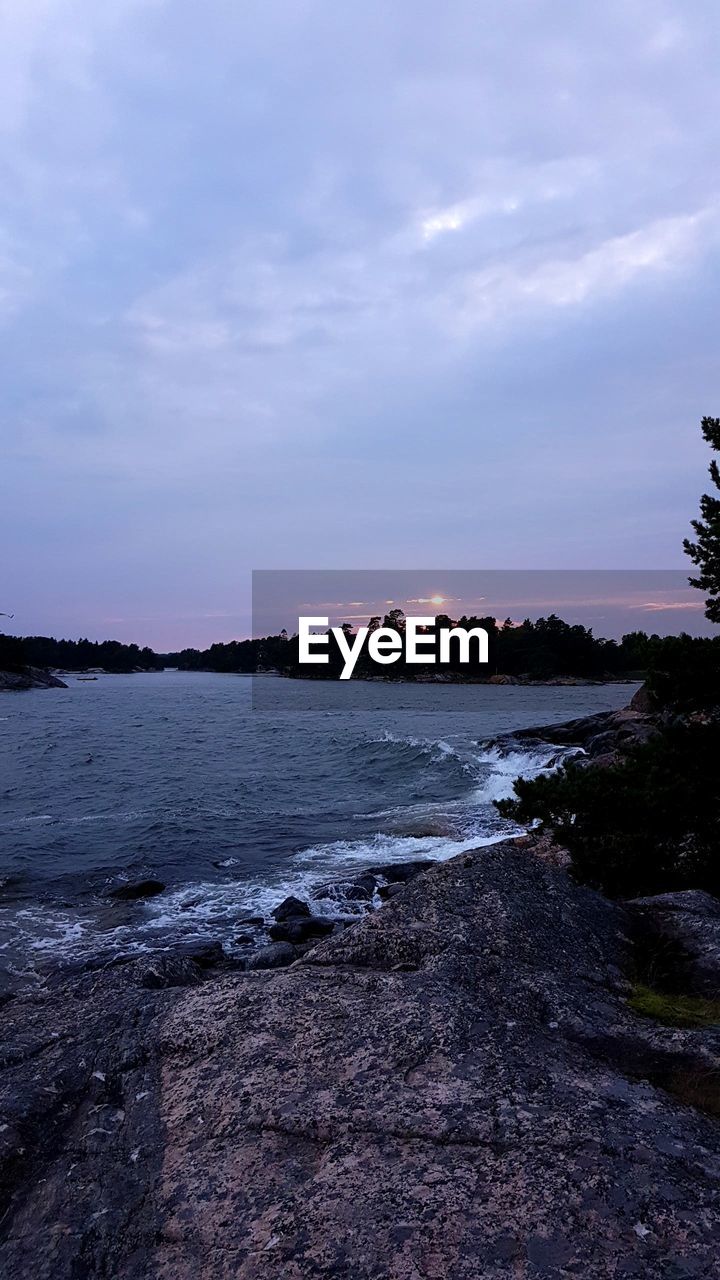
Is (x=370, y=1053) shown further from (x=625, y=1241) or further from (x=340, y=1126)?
(x=625, y=1241)

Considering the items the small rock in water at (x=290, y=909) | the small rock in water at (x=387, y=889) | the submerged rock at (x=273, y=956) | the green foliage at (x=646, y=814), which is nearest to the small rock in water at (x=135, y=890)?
the small rock in water at (x=290, y=909)

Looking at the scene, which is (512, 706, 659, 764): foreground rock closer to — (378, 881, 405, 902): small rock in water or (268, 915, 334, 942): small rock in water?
(378, 881, 405, 902): small rock in water

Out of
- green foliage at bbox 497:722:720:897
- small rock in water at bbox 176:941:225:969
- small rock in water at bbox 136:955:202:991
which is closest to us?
small rock in water at bbox 136:955:202:991

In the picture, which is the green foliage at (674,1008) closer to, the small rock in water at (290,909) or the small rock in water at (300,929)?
the small rock in water at (300,929)

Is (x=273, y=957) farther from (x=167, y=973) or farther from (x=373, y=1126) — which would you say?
(x=373, y=1126)

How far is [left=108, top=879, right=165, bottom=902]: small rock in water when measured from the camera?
1788 centimetres

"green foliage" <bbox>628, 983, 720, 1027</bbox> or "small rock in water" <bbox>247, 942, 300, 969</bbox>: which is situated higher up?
"green foliage" <bbox>628, 983, 720, 1027</bbox>

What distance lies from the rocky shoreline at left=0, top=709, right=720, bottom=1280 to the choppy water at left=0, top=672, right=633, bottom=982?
32.9 feet

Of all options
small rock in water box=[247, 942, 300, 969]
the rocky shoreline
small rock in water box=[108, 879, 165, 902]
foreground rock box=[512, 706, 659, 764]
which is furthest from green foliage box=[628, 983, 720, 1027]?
foreground rock box=[512, 706, 659, 764]

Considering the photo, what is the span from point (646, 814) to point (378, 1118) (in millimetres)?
8314

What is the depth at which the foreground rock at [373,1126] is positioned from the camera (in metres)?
2.90

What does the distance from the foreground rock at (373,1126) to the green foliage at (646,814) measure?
516 cm

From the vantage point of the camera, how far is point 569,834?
11.0 m

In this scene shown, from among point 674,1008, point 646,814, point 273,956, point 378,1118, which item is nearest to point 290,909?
point 273,956
